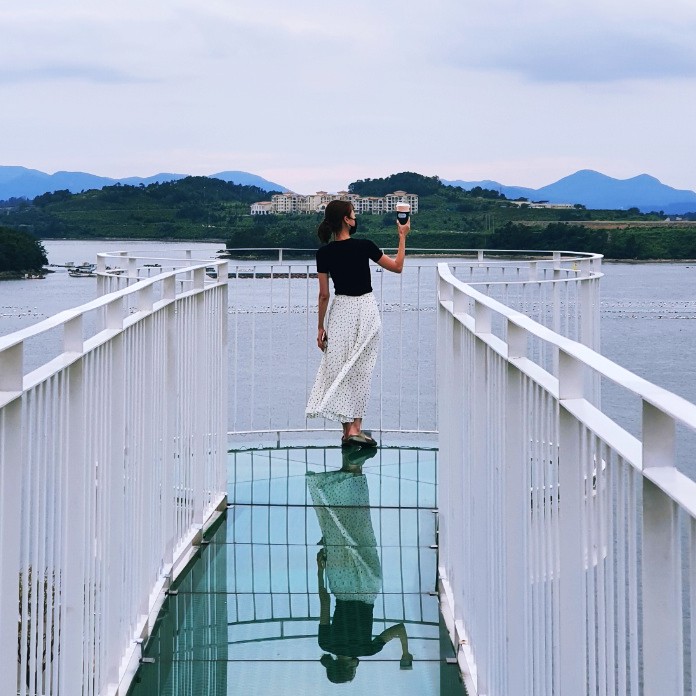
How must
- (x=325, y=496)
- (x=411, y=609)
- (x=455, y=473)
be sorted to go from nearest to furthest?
(x=455, y=473), (x=411, y=609), (x=325, y=496)

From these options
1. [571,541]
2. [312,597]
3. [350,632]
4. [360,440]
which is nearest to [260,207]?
[360,440]

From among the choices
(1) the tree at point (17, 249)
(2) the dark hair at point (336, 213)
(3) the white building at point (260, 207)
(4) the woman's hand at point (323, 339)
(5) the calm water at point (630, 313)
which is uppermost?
(3) the white building at point (260, 207)

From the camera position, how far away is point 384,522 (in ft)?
19.9

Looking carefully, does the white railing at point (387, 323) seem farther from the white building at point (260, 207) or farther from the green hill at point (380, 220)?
the white building at point (260, 207)

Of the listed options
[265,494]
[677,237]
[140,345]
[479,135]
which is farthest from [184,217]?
[479,135]

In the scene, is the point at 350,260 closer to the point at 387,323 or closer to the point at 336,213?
the point at 336,213

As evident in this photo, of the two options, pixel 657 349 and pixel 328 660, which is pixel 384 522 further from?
pixel 657 349

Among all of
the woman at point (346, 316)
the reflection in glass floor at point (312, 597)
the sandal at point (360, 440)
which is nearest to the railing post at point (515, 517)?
the reflection in glass floor at point (312, 597)

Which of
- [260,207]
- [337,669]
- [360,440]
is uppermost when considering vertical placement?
[260,207]

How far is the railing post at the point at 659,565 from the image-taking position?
1452 mm

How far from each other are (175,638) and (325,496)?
2319 millimetres

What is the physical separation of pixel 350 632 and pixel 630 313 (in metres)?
70.4

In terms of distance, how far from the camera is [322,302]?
23.9 feet

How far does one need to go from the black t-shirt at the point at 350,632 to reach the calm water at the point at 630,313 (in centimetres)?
2202
